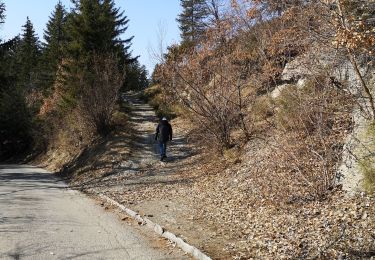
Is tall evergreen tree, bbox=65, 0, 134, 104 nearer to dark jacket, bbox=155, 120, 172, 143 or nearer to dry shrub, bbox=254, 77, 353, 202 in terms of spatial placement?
dark jacket, bbox=155, 120, 172, 143

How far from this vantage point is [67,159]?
93.4 feet

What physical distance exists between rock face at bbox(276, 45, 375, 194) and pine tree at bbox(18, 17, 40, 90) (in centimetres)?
5010

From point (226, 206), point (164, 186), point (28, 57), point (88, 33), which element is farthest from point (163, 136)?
point (28, 57)

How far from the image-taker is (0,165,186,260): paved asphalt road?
25.6 ft

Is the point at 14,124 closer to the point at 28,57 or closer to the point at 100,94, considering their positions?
the point at 28,57

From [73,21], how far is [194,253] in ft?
89.0

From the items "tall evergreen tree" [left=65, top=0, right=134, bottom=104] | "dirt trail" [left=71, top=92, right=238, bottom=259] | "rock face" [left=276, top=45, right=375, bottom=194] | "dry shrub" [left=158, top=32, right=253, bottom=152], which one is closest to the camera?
"rock face" [left=276, top=45, right=375, bottom=194]

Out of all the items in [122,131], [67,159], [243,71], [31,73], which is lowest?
[67,159]

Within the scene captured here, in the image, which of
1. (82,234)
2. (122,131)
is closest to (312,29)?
(82,234)

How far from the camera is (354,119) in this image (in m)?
10.1

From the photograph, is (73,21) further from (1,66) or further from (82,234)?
(82,234)

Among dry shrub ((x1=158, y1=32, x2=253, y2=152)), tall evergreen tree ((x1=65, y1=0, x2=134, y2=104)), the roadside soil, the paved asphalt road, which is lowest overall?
the paved asphalt road

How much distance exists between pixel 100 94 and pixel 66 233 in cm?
1575

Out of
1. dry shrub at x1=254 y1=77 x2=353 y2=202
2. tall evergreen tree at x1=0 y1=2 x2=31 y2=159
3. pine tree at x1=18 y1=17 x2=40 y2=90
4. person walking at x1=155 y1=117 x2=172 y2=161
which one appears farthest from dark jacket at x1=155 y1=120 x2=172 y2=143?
pine tree at x1=18 y1=17 x2=40 y2=90
